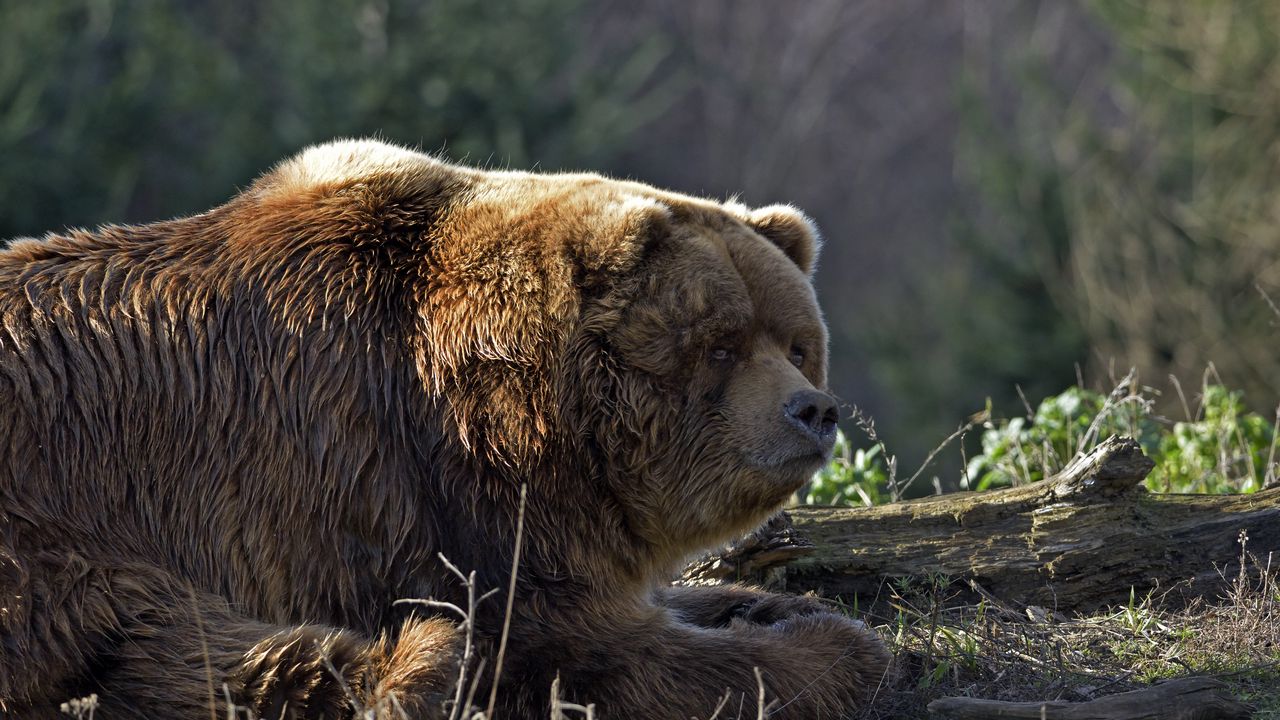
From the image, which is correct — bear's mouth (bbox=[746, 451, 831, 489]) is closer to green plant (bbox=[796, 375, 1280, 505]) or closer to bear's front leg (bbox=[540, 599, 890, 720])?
bear's front leg (bbox=[540, 599, 890, 720])

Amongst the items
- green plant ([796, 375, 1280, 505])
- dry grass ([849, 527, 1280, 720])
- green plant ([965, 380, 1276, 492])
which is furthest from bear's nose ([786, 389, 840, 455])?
green plant ([965, 380, 1276, 492])

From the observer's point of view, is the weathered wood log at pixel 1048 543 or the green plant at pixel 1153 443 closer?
the weathered wood log at pixel 1048 543

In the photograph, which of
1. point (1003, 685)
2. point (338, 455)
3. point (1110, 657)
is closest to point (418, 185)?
point (338, 455)

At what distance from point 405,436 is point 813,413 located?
3.82 feet

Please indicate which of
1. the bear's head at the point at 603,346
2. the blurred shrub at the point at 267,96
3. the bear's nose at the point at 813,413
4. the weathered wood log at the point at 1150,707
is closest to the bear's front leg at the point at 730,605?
the bear's head at the point at 603,346

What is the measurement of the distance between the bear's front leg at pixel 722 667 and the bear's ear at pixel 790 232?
47.6 inches

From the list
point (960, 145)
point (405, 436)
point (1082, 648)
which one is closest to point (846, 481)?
point (1082, 648)

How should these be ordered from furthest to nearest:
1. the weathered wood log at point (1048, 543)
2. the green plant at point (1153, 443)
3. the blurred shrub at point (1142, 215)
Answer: the blurred shrub at point (1142, 215) → the green plant at point (1153, 443) → the weathered wood log at point (1048, 543)

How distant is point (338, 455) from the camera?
12.6 feet

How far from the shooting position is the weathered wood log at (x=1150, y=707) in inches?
143

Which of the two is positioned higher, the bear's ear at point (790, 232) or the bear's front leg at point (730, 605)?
the bear's ear at point (790, 232)

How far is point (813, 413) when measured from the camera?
158 inches

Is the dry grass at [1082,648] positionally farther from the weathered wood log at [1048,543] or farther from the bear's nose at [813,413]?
the bear's nose at [813,413]

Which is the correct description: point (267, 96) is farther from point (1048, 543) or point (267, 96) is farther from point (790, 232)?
point (1048, 543)
